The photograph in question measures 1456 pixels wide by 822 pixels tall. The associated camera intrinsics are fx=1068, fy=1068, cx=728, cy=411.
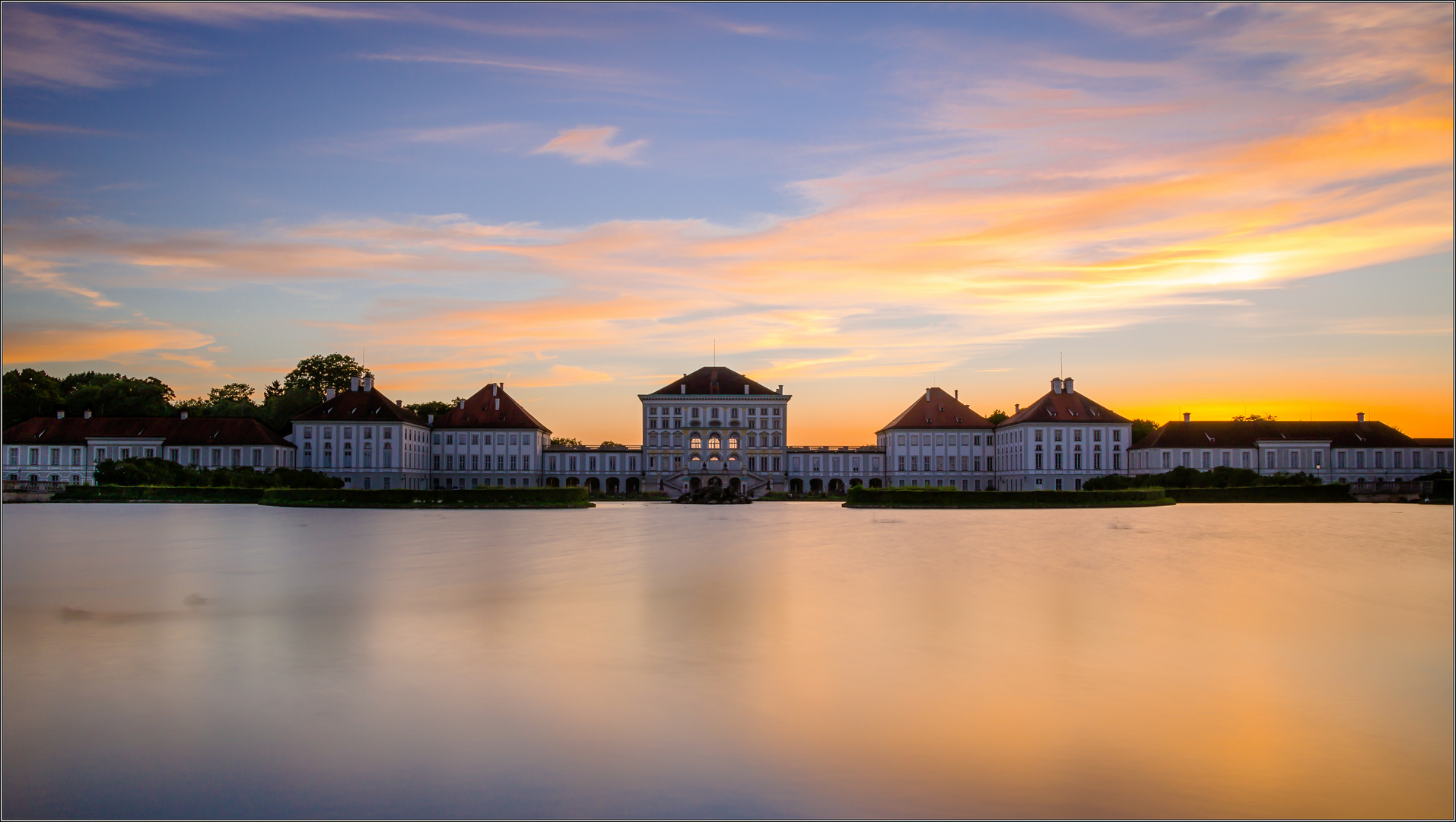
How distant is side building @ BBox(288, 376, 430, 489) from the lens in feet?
308

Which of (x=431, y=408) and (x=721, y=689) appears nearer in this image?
(x=721, y=689)

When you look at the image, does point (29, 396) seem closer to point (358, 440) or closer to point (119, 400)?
point (119, 400)

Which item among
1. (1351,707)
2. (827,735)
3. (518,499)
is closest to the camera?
(827,735)

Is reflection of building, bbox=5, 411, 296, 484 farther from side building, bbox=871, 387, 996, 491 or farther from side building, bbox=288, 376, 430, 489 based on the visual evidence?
side building, bbox=871, 387, 996, 491

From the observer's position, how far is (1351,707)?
11.9 metres

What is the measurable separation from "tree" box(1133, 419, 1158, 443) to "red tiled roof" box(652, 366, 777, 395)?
4376 centimetres

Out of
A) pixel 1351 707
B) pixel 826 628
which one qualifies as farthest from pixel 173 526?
pixel 1351 707

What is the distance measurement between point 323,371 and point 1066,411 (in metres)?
76.1

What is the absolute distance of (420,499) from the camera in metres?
62.5

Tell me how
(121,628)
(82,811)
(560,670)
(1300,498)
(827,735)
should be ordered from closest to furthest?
(82,811) < (827,735) < (560,670) < (121,628) < (1300,498)

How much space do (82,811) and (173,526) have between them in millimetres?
37021

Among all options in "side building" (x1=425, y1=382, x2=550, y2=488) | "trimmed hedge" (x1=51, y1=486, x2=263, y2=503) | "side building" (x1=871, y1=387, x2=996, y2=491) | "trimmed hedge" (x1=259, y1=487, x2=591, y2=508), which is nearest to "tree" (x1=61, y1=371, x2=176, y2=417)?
"side building" (x1=425, y1=382, x2=550, y2=488)

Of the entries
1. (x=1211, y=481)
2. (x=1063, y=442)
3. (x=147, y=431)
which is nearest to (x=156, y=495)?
(x=147, y=431)

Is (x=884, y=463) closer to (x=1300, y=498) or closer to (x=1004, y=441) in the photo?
(x=1004, y=441)
